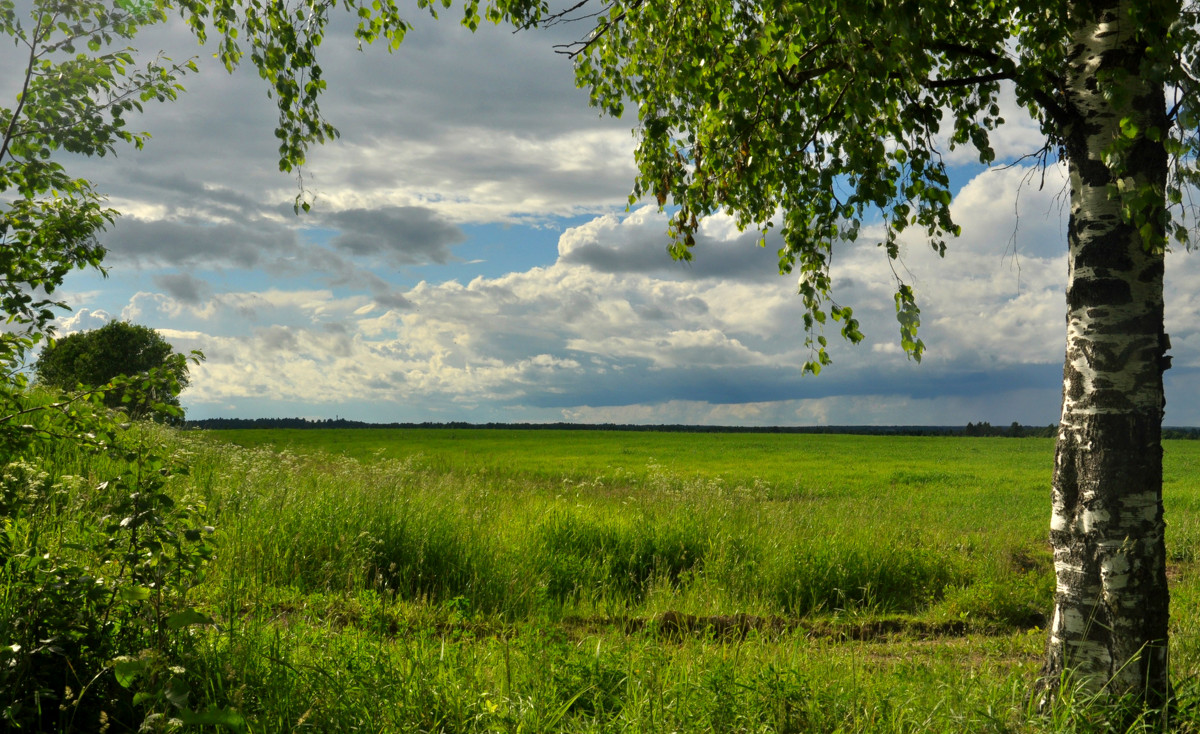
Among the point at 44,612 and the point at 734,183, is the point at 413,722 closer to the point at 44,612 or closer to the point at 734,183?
the point at 44,612

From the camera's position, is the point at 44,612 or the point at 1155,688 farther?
the point at 1155,688

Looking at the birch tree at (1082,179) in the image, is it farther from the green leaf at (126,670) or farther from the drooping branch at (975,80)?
the green leaf at (126,670)

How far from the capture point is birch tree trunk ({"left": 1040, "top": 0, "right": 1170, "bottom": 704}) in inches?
162

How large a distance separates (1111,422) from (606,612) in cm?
456

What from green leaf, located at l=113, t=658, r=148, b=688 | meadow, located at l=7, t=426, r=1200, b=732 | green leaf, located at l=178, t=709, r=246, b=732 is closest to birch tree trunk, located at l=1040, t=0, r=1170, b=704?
meadow, located at l=7, t=426, r=1200, b=732

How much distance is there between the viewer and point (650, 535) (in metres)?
9.12

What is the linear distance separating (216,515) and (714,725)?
638cm

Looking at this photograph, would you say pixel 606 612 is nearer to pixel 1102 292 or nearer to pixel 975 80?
pixel 1102 292

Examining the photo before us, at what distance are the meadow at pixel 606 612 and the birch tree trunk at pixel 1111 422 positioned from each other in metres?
0.41

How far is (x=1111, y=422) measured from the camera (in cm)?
415

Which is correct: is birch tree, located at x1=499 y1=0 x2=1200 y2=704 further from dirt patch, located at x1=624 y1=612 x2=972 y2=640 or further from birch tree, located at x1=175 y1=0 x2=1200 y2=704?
dirt patch, located at x1=624 y1=612 x2=972 y2=640

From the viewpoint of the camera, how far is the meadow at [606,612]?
12.5 ft

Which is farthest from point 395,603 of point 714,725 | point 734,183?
point 734,183

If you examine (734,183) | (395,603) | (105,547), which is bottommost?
(395,603)
